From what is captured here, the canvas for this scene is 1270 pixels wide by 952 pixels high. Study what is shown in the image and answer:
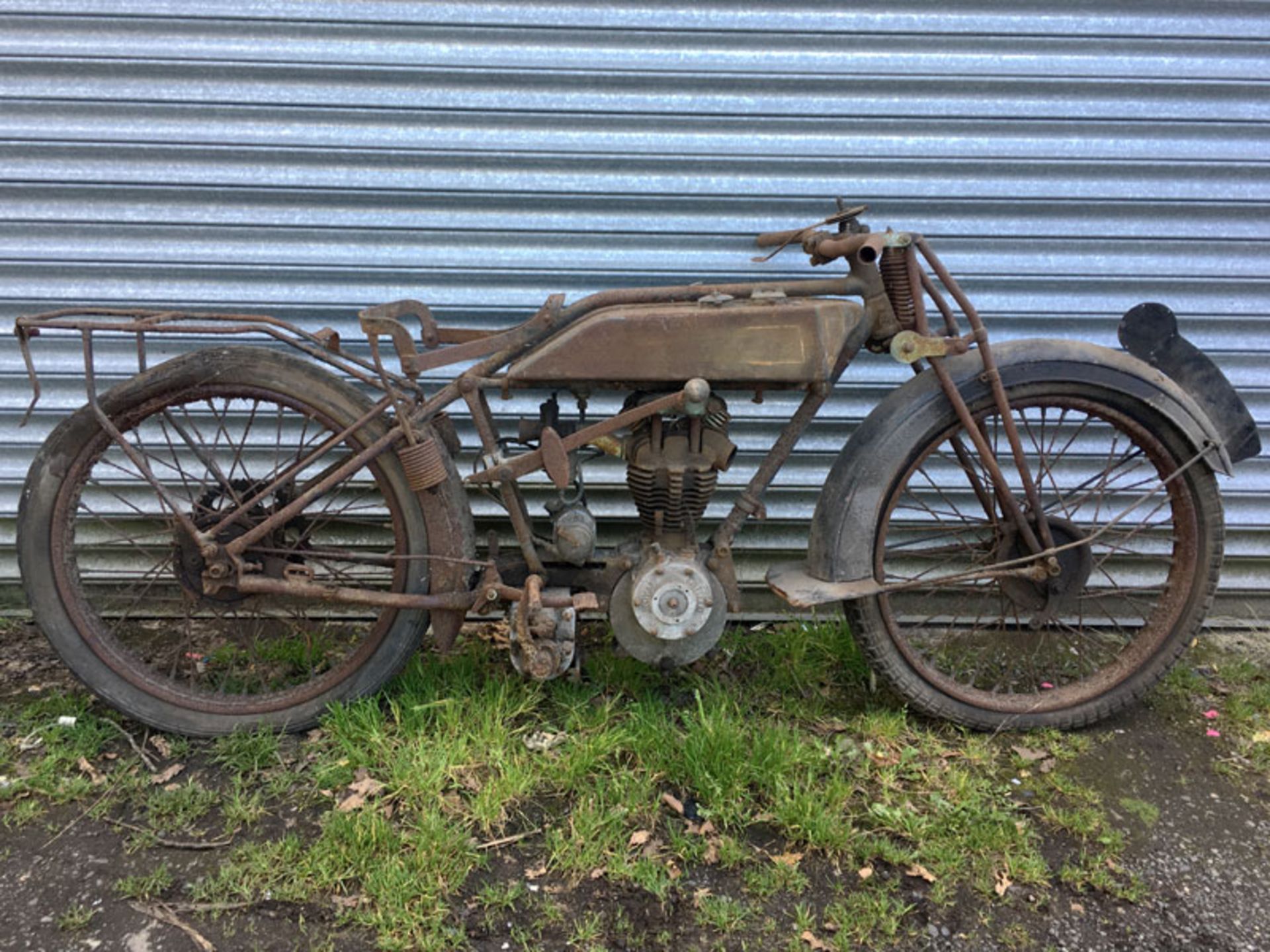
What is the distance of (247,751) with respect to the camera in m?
2.69

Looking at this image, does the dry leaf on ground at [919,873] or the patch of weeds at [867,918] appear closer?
the patch of weeds at [867,918]

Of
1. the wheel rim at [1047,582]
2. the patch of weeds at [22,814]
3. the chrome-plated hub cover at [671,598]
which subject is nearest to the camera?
the patch of weeds at [22,814]

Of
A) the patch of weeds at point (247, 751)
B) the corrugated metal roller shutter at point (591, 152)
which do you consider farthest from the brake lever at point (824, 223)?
the patch of weeds at point (247, 751)

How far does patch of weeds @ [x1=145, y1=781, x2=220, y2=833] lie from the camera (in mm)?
2432

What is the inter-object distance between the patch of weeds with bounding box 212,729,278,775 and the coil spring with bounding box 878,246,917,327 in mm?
2374

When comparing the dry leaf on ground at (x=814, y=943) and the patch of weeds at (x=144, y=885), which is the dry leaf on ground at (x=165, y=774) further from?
the dry leaf on ground at (x=814, y=943)

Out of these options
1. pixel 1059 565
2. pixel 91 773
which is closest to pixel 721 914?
pixel 1059 565

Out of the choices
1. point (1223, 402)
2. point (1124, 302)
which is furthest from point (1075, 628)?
point (1124, 302)

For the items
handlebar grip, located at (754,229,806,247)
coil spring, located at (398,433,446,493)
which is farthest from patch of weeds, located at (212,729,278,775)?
handlebar grip, located at (754,229,806,247)

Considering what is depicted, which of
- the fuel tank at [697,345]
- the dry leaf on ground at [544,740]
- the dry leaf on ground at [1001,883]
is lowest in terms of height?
the dry leaf on ground at [1001,883]

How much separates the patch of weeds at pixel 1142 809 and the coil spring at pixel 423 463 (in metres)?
2.31

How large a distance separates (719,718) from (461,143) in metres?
2.24

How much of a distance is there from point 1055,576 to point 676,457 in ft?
4.39

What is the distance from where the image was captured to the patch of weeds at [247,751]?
264 centimetres
